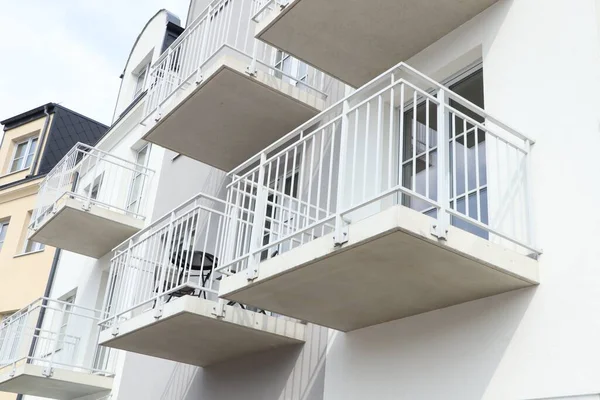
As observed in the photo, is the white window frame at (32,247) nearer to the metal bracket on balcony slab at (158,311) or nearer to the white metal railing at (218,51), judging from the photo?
the white metal railing at (218,51)

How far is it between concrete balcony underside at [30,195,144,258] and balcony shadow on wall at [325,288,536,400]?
7.25m

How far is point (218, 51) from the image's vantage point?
9266 millimetres

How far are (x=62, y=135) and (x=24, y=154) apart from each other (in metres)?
1.84

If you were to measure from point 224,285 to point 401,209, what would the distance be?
2.30 m

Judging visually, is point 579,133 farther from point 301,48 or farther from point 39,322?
point 39,322

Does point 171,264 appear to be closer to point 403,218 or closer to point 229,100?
point 229,100

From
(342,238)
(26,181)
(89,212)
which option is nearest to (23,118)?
(26,181)

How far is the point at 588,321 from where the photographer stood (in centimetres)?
505

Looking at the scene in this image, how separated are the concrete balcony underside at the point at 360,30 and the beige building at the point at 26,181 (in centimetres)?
1254

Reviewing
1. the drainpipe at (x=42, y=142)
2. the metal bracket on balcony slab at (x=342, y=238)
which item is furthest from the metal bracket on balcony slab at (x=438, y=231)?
the drainpipe at (x=42, y=142)

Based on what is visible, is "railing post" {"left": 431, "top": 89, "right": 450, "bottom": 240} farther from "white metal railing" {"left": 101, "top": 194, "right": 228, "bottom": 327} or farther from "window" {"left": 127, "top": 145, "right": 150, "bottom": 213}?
"window" {"left": 127, "top": 145, "right": 150, "bottom": 213}

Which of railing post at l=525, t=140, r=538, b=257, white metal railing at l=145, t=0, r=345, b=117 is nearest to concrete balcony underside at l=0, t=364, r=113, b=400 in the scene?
white metal railing at l=145, t=0, r=345, b=117

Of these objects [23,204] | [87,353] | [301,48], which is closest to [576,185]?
[301,48]

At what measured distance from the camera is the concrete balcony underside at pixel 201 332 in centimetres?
772
